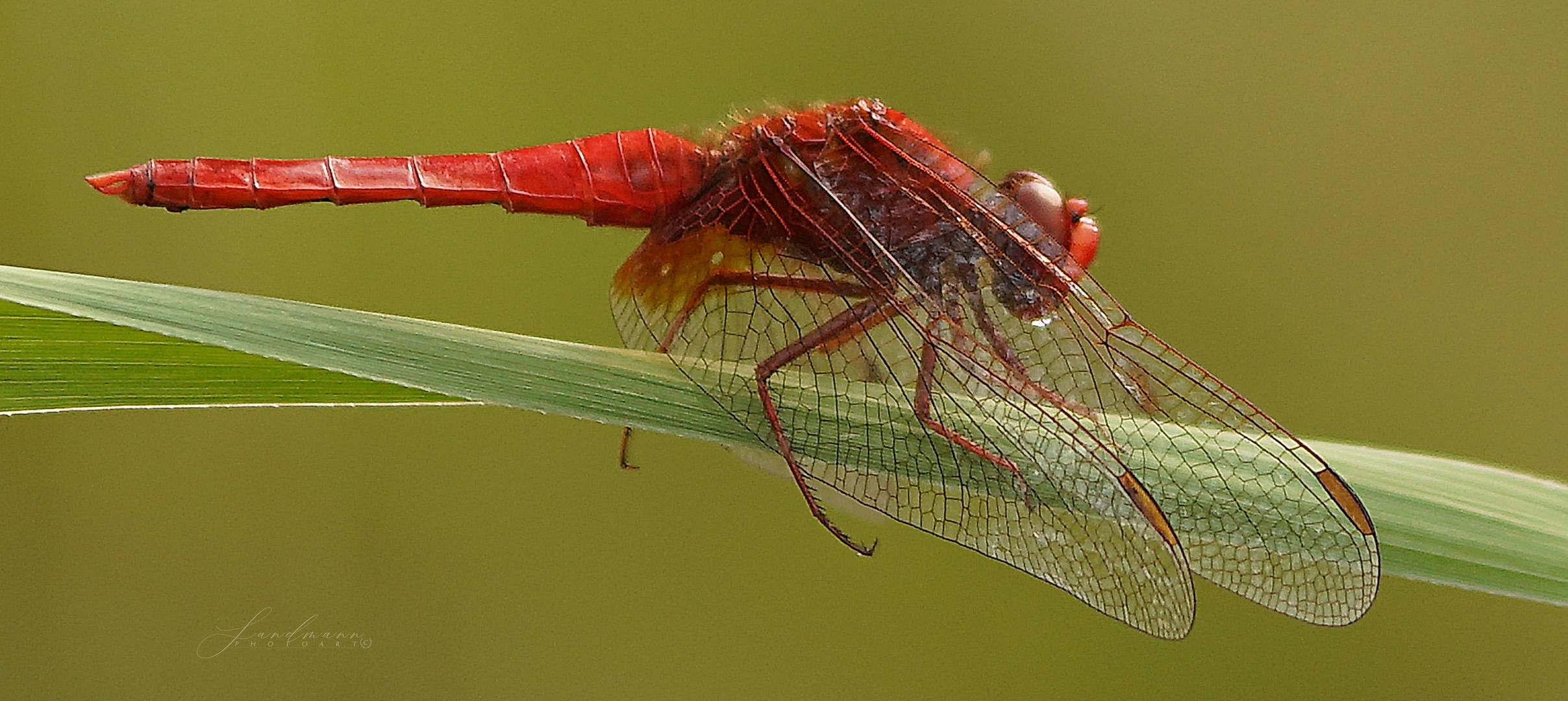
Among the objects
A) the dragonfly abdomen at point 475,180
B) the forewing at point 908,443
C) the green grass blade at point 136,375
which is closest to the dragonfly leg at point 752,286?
the forewing at point 908,443

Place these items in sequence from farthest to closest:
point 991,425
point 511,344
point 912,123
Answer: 1. point 912,123
2. point 991,425
3. point 511,344

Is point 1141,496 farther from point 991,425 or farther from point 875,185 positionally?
point 875,185

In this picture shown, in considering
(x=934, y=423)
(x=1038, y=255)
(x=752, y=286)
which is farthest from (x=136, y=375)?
(x=1038, y=255)

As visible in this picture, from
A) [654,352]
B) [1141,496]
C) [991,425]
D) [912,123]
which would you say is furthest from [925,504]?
[912,123]

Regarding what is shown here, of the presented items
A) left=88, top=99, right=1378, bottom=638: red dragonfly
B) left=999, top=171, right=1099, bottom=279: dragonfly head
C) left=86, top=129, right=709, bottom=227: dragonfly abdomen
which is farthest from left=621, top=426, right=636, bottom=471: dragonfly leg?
left=999, top=171, right=1099, bottom=279: dragonfly head

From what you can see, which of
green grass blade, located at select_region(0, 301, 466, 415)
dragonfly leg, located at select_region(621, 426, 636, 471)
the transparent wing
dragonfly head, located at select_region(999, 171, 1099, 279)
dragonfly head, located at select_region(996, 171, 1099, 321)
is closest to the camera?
green grass blade, located at select_region(0, 301, 466, 415)

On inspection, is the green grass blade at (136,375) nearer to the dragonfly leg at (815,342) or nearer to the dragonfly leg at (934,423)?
the dragonfly leg at (815,342)

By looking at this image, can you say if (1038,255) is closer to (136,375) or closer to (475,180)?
(475,180)

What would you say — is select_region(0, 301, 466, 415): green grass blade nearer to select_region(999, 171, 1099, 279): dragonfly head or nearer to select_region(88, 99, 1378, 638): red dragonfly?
select_region(88, 99, 1378, 638): red dragonfly
